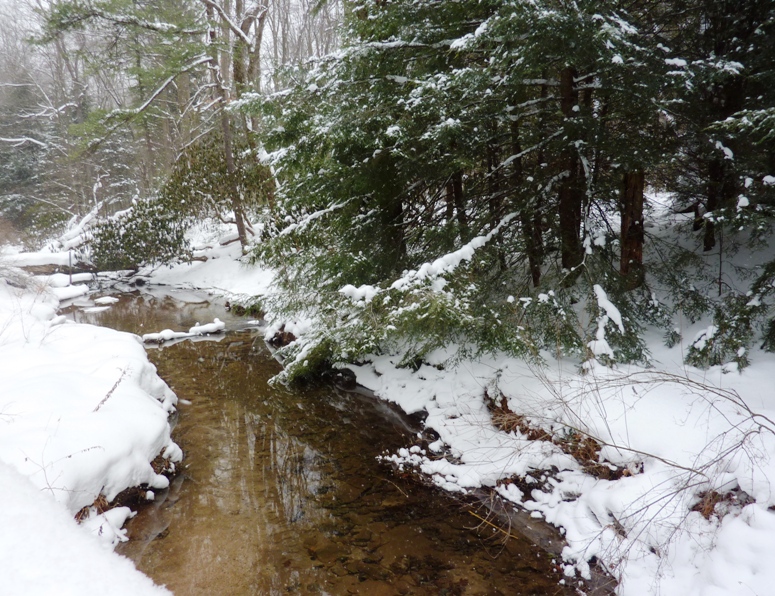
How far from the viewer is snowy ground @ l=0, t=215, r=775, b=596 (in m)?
2.83

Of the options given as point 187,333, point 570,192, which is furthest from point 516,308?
point 187,333

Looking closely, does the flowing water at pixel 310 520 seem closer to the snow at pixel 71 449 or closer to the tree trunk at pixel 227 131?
the snow at pixel 71 449

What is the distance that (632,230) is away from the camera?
540 centimetres

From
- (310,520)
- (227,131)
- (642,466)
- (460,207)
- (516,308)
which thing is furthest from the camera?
(227,131)

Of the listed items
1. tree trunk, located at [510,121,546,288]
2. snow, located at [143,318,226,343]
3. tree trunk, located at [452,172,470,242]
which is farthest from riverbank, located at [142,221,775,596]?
snow, located at [143,318,226,343]

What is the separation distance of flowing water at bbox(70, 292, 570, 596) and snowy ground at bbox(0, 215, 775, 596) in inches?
16.9

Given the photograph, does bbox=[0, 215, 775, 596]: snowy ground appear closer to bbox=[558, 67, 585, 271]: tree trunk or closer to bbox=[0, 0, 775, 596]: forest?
bbox=[0, 0, 775, 596]: forest

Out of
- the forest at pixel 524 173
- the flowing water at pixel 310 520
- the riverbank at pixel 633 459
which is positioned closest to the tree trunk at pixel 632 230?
the forest at pixel 524 173

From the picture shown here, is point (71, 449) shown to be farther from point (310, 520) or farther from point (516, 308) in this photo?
point (516, 308)

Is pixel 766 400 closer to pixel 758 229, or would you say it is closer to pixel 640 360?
pixel 640 360

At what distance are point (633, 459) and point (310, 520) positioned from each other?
9.32 feet

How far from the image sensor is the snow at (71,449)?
6.59 feet

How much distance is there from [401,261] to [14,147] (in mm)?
30604

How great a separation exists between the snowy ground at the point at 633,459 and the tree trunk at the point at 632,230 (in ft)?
2.92
